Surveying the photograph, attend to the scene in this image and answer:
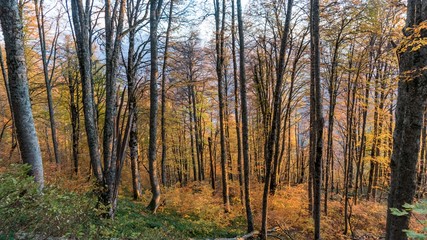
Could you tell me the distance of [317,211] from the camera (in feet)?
22.4

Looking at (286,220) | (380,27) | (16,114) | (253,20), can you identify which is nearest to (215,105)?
(253,20)

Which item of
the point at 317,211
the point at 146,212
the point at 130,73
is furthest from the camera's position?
the point at 130,73

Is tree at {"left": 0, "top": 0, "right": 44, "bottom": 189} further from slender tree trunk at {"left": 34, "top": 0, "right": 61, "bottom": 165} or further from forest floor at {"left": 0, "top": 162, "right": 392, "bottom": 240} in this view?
slender tree trunk at {"left": 34, "top": 0, "right": 61, "bottom": 165}

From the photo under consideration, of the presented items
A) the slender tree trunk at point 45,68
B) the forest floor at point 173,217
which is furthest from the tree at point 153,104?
the slender tree trunk at point 45,68

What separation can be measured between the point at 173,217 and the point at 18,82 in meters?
6.71

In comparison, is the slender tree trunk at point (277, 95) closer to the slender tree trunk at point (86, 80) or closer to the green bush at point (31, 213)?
the slender tree trunk at point (86, 80)

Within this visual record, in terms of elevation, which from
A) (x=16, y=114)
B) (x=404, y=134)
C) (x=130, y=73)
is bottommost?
(x=404, y=134)

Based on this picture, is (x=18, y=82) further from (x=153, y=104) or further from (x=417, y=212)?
(x=417, y=212)

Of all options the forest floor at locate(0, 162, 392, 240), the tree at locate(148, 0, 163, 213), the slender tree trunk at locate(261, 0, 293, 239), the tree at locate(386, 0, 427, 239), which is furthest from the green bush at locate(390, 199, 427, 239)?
the tree at locate(148, 0, 163, 213)

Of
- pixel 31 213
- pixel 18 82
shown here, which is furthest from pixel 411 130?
pixel 18 82

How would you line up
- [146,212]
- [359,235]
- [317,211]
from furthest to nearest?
1. [359,235]
2. [146,212]
3. [317,211]

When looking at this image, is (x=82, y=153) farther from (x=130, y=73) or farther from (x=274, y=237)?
(x=274, y=237)

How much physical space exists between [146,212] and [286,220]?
5943 mm

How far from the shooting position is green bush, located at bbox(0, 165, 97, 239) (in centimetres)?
277
